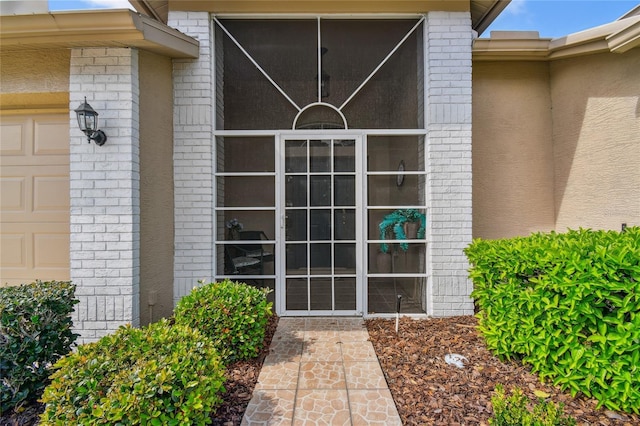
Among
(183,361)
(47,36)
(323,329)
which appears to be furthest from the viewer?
(323,329)

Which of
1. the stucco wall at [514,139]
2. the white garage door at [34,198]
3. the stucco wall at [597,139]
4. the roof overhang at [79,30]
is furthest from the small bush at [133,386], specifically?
the stucco wall at [597,139]

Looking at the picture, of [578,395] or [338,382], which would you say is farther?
[338,382]

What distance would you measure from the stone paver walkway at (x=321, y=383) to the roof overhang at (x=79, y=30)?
11.5 feet

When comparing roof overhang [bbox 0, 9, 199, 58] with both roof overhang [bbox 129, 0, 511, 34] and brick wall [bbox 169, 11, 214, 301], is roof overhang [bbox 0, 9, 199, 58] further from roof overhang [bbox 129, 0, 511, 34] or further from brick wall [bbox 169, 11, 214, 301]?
roof overhang [bbox 129, 0, 511, 34]

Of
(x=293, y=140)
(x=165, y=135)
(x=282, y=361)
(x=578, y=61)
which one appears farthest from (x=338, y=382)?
(x=578, y=61)

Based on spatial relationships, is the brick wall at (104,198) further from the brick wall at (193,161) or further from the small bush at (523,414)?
the small bush at (523,414)

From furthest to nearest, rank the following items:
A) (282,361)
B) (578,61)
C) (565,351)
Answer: (578,61) → (282,361) → (565,351)

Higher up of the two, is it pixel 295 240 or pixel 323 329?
pixel 295 240

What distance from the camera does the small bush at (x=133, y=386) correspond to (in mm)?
1711

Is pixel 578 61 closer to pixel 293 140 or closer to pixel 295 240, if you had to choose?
pixel 293 140

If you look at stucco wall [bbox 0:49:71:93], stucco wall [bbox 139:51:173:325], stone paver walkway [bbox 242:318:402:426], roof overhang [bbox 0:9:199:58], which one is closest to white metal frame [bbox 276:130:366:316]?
stone paver walkway [bbox 242:318:402:426]

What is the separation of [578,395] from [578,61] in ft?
12.9

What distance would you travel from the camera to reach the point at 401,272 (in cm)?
399

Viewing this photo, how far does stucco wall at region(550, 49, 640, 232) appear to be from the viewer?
3.51 meters
